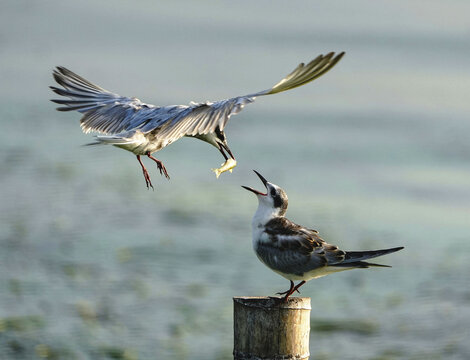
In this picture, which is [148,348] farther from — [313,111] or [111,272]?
[313,111]

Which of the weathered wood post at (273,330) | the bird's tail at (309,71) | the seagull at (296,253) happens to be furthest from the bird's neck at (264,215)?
the weathered wood post at (273,330)

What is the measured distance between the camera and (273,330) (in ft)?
20.6

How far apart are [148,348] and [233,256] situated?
8.53 ft

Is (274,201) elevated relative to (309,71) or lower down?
lower down

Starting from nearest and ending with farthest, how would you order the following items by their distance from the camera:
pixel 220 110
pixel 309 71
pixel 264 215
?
pixel 309 71 → pixel 220 110 → pixel 264 215

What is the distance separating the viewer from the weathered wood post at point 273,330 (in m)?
6.28

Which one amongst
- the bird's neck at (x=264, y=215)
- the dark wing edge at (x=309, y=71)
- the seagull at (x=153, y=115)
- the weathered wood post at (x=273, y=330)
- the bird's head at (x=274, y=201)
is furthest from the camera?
the bird's head at (x=274, y=201)

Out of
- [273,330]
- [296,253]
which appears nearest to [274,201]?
[296,253]

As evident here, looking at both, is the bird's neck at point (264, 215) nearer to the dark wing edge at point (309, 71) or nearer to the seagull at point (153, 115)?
the seagull at point (153, 115)

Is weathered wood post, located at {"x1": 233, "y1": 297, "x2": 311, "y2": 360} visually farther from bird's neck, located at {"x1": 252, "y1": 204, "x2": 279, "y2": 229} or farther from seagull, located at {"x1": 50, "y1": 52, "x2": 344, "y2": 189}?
seagull, located at {"x1": 50, "y1": 52, "x2": 344, "y2": 189}

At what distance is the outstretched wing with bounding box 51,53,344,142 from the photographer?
6863 mm

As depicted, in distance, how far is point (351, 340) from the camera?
484 inches

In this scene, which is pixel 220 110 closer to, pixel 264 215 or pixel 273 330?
pixel 264 215

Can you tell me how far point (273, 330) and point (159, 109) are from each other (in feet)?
7.81
